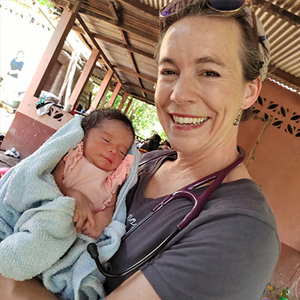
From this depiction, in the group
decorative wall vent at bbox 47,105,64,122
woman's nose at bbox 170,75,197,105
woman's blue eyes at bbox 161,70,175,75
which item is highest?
woman's blue eyes at bbox 161,70,175,75

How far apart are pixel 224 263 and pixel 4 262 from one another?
2.62 feet

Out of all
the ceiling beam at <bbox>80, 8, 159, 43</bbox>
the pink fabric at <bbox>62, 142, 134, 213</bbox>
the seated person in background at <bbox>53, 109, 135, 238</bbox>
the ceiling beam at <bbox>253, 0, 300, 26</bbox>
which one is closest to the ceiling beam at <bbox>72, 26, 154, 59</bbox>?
the ceiling beam at <bbox>80, 8, 159, 43</bbox>

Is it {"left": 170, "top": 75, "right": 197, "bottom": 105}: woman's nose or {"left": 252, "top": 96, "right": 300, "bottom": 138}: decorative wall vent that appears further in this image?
{"left": 252, "top": 96, "right": 300, "bottom": 138}: decorative wall vent

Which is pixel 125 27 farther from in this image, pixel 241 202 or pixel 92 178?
pixel 241 202

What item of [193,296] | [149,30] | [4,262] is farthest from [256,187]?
[149,30]

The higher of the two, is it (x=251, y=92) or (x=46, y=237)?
(x=251, y=92)

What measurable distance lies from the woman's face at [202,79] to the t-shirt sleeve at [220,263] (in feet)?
1.61

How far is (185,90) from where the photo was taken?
1.16 metres

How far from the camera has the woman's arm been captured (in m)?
0.82

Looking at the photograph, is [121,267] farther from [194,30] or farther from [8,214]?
[194,30]

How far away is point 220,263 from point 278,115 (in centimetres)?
447

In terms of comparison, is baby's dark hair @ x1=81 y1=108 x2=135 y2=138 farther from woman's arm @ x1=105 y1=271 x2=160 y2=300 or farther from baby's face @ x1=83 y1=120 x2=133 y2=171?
woman's arm @ x1=105 y1=271 x2=160 y2=300

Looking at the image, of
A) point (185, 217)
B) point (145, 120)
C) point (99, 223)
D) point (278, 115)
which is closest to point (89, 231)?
point (99, 223)

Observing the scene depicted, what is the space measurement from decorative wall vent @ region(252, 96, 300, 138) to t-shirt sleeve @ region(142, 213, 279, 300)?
4.16 m
